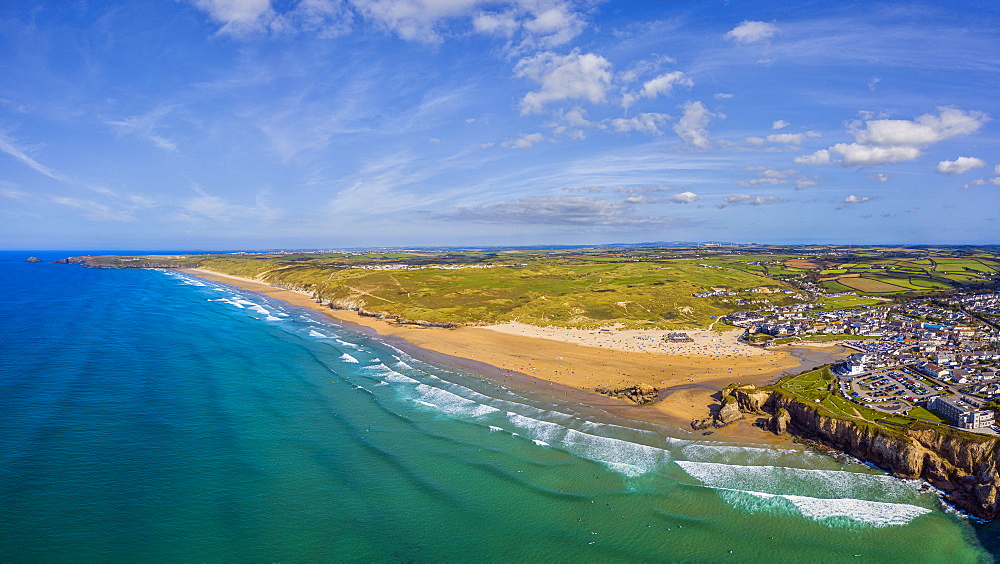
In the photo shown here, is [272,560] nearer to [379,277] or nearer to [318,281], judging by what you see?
[379,277]

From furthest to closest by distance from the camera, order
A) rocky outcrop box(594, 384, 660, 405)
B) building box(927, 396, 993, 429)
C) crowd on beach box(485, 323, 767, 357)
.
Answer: crowd on beach box(485, 323, 767, 357) → rocky outcrop box(594, 384, 660, 405) → building box(927, 396, 993, 429)

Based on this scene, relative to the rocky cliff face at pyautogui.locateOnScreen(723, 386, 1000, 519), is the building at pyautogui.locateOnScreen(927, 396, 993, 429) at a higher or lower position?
higher

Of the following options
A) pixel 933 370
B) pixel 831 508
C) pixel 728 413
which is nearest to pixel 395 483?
pixel 831 508

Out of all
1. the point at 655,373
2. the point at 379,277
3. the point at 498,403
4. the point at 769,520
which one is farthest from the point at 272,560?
the point at 379,277

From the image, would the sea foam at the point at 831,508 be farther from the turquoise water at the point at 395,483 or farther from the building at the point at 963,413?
the building at the point at 963,413

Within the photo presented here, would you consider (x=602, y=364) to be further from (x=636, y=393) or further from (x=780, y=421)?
(x=780, y=421)

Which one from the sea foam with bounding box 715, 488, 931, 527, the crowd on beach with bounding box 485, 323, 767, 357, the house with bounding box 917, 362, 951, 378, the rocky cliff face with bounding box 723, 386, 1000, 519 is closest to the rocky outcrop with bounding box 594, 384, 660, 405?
the rocky cliff face with bounding box 723, 386, 1000, 519

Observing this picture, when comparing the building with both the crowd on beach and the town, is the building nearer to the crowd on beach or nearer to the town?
the town
